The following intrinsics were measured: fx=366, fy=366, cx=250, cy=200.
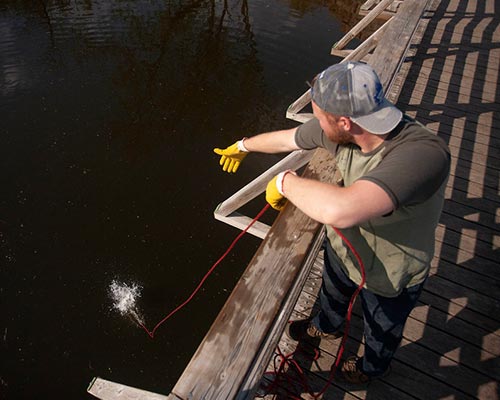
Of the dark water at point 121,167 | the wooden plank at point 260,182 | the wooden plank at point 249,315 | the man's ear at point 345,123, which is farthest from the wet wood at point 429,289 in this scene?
the dark water at point 121,167

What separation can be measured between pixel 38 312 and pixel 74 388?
4.58 feet

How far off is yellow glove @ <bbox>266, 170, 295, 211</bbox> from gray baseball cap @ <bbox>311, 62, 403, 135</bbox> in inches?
18.3

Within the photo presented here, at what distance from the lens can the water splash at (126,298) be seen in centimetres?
580

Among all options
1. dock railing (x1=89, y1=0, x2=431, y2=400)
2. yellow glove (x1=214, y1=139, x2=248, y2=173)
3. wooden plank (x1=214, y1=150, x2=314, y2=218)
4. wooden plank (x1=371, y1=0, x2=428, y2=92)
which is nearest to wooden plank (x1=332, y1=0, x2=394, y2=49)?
wooden plank (x1=371, y1=0, x2=428, y2=92)

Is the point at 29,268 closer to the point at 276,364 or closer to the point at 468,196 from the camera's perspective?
the point at 276,364

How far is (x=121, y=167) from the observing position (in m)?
7.96

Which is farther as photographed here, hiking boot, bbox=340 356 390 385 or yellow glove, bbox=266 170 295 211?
hiking boot, bbox=340 356 390 385

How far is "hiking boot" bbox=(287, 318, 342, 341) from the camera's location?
329 cm

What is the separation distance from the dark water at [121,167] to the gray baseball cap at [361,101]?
4.78 metres

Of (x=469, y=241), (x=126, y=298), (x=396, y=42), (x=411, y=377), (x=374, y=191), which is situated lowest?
(x=126, y=298)

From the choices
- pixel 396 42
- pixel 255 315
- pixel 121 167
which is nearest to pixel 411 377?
pixel 255 315

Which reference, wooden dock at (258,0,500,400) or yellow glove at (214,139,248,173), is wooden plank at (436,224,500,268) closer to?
wooden dock at (258,0,500,400)

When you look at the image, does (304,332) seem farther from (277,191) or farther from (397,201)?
(397,201)

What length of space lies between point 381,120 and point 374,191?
1.39 ft
